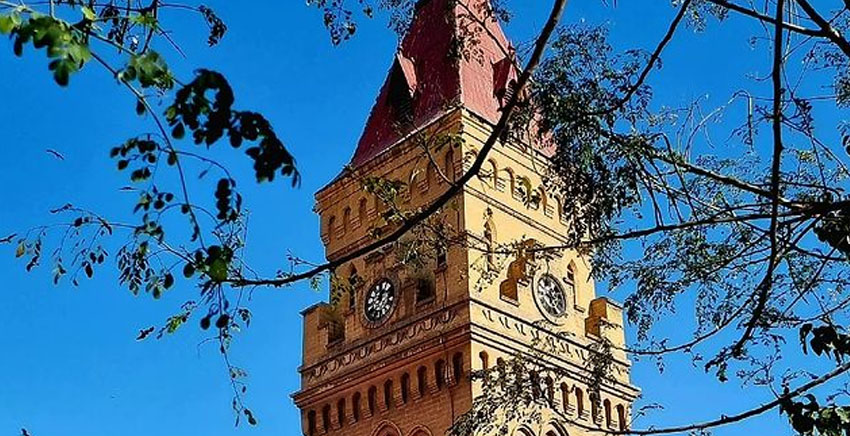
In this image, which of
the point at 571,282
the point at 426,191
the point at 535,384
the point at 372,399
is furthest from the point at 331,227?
the point at 535,384

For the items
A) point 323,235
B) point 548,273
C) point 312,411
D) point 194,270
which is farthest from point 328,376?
point 194,270

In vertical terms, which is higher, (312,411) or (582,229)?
(312,411)

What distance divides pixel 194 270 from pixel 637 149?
14.6ft

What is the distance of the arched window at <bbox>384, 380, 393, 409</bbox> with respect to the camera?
83.5 ft

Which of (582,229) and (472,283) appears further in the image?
(472,283)

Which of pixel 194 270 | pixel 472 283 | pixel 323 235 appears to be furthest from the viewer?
pixel 323 235

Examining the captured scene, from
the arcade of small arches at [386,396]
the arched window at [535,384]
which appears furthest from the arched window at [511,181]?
the arched window at [535,384]

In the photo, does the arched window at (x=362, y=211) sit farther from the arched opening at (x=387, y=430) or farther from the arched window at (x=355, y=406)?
the arched opening at (x=387, y=430)

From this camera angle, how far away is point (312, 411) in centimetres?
2717

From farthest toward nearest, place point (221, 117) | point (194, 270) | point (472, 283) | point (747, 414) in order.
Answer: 1. point (472, 283)
2. point (747, 414)
3. point (194, 270)
4. point (221, 117)

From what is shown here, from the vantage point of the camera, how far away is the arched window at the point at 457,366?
2388cm

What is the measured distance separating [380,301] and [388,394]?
7.11 feet

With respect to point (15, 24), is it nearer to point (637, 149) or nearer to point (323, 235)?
point (637, 149)

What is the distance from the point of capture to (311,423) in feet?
88.9
